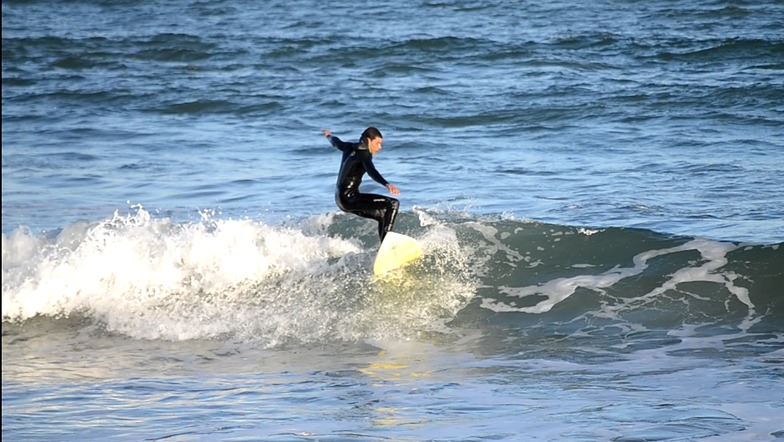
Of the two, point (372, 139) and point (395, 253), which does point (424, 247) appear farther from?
point (372, 139)

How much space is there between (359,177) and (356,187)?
0.10 meters

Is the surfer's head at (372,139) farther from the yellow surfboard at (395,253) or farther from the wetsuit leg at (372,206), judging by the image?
the yellow surfboard at (395,253)

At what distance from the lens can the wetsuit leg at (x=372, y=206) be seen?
8.91 meters

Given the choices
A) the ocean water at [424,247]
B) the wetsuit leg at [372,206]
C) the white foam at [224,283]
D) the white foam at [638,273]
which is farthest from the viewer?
the white foam at [638,273]

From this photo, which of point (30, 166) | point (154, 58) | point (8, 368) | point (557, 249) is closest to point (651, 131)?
point (557, 249)

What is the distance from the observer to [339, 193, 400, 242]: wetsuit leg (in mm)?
8906

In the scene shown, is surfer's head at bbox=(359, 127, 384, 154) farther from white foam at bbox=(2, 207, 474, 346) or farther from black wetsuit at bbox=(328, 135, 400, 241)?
white foam at bbox=(2, 207, 474, 346)

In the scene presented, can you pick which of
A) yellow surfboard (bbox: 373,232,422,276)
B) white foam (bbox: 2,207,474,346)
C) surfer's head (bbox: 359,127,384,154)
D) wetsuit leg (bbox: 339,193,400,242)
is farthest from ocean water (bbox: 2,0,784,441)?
surfer's head (bbox: 359,127,384,154)

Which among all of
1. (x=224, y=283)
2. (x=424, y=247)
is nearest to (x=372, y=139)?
(x=424, y=247)

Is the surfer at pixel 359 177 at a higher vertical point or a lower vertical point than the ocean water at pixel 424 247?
higher

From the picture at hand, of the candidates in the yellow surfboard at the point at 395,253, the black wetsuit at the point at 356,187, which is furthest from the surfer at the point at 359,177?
the yellow surfboard at the point at 395,253

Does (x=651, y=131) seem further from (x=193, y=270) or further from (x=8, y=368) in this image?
(x=8, y=368)

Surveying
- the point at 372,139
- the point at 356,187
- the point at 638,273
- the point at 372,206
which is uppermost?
the point at 372,139

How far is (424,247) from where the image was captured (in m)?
10.5
